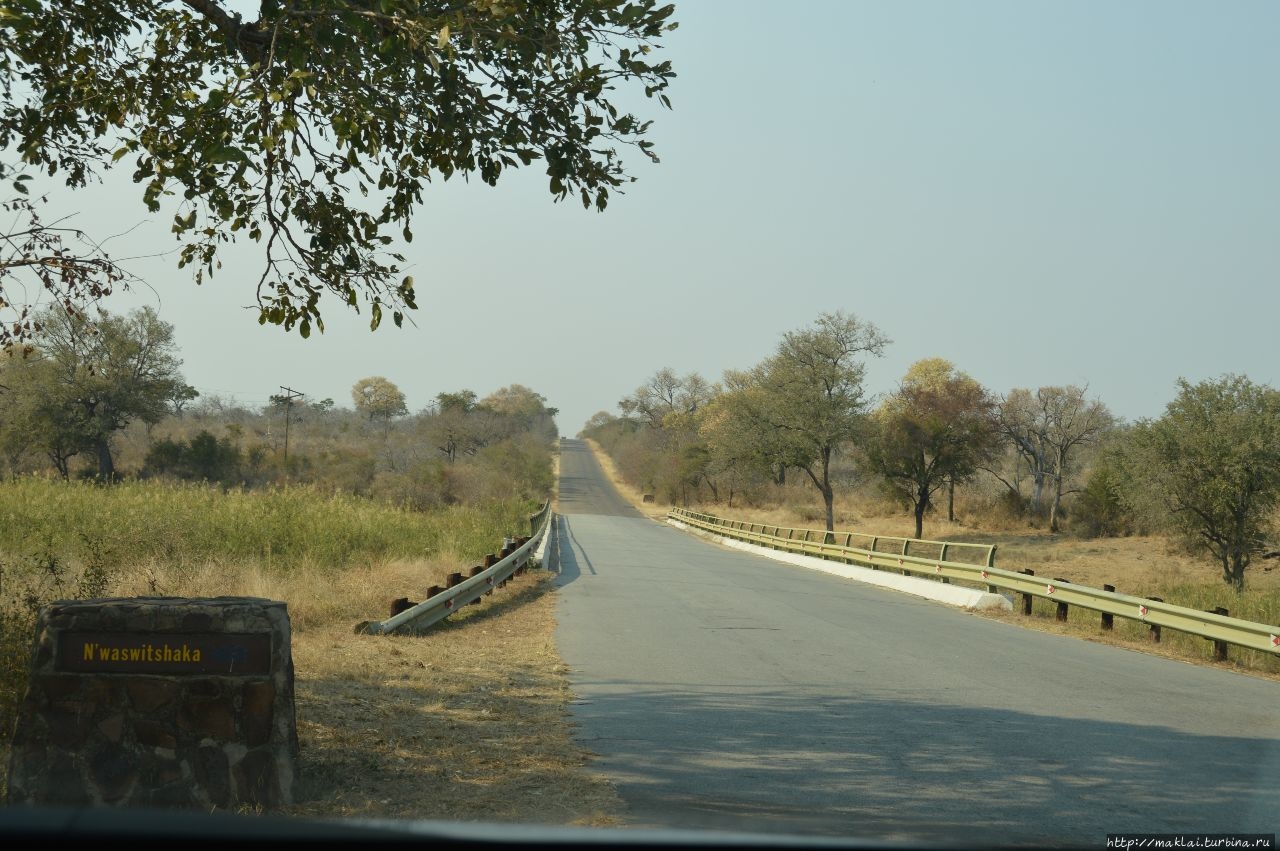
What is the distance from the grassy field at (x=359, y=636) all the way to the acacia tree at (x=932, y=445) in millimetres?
33221

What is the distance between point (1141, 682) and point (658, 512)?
71.0 metres

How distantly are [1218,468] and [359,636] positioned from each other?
30.3 m

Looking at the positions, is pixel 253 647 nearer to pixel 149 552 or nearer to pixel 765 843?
pixel 765 843

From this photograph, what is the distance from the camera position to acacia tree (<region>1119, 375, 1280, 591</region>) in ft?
106

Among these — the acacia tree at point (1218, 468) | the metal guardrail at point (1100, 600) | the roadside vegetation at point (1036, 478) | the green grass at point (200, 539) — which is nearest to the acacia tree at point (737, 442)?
the roadside vegetation at point (1036, 478)

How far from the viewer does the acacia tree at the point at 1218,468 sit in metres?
32.4

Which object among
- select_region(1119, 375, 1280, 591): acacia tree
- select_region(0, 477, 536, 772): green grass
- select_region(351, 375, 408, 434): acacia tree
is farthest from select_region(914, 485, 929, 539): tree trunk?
select_region(351, 375, 408, 434): acacia tree

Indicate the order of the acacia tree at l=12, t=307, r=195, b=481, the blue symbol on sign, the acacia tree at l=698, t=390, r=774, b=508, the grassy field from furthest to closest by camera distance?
1. the acacia tree at l=698, t=390, r=774, b=508
2. the acacia tree at l=12, t=307, r=195, b=481
3. the grassy field
4. the blue symbol on sign

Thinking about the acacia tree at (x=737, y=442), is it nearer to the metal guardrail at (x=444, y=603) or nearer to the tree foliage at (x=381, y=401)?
the metal guardrail at (x=444, y=603)

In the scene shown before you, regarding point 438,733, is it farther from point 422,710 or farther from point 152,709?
point 152,709

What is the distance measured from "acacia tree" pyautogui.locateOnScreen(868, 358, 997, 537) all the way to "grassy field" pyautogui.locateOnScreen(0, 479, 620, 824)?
3322 centimetres

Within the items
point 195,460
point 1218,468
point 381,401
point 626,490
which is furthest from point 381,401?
point 1218,468

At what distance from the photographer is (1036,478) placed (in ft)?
197

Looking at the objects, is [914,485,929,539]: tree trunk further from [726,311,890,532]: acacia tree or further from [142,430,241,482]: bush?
[142,430,241,482]: bush
